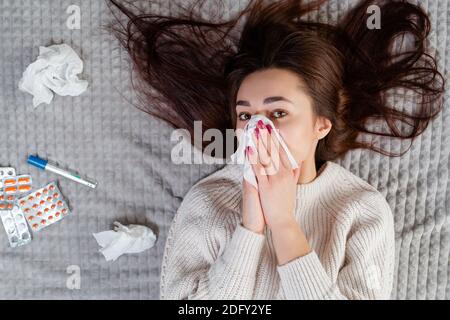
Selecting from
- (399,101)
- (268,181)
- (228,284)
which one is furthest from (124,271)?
Result: (399,101)

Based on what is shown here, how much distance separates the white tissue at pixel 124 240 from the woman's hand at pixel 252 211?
38 cm

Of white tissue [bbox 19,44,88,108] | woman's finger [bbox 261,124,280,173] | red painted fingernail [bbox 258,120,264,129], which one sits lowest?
woman's finger [bbox 261,124,280,173]

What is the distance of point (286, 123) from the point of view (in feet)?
3.69

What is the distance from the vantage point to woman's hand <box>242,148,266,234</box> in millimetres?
1179

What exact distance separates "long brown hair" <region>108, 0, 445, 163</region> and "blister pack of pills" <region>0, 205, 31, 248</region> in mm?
498

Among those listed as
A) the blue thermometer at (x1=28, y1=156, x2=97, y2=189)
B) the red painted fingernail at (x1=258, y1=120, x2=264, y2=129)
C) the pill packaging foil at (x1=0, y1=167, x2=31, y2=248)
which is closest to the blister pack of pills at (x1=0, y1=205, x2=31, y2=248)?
the pill packaging foil at (x1=0, y1=167, x2=31, y2=248)

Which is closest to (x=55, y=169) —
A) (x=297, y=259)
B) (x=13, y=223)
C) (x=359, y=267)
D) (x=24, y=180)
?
Answer: (x=24, y=180)

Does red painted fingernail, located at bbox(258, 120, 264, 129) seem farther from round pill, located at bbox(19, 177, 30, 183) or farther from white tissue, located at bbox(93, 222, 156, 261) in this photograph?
round pill, located at bbox(19, 177, 30, 183)

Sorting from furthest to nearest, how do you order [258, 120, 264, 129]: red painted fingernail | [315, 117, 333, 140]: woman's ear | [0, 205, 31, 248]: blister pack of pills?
1. [0, 205, 31, 248]: blister pack of pills
2. [315, 117, 333, 140]: woman's ear
3. [258, 120, 264, 129]: red painted fingernail

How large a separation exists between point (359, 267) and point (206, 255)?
0.38 meters

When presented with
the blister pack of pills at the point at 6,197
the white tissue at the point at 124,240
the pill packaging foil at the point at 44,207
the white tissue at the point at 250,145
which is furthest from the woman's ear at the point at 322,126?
the blister pack of pills at the point at 6,197
